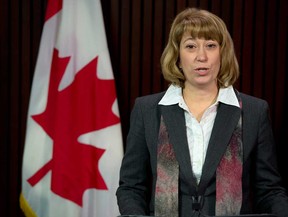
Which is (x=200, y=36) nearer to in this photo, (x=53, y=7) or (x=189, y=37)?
(x=189, y=37)

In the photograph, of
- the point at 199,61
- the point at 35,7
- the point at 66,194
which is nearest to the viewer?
the point at 199,61

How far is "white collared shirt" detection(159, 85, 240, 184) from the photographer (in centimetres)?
193

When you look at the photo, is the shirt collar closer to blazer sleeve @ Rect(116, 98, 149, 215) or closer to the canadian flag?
blazer sleeve @ Rect(116, 98, 149, 215)

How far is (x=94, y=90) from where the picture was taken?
10.7 feet

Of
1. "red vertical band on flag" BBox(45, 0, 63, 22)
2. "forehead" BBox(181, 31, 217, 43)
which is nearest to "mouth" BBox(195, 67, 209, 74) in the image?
"forehead" BBox(181, 31, 217, 43)

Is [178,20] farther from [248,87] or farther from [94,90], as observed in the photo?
[248,87]

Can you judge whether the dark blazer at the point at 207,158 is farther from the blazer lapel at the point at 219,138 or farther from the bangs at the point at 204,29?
the bangs at the point at 204,29

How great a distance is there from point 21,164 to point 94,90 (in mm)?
731

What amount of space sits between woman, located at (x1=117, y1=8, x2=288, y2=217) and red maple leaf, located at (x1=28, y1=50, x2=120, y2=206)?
3.78 feet

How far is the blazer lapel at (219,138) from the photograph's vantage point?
1.89 m

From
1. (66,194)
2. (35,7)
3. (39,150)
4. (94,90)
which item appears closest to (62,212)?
(66,194)

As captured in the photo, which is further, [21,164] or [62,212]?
[21,164]

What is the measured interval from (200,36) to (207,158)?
43 centimetres

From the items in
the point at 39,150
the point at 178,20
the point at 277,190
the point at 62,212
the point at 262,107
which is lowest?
the point at 62,212
